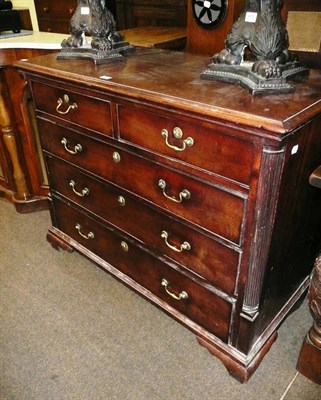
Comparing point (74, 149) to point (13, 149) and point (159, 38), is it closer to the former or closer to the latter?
point (13, 149)

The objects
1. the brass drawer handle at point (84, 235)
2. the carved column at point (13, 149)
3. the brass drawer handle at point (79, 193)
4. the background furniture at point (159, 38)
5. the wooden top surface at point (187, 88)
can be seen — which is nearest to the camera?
the wooden top surface at point (187, 88)

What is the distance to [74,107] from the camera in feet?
4.66

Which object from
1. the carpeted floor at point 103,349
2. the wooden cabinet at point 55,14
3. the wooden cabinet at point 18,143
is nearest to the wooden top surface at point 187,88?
the wooden cabinet at point 18,143

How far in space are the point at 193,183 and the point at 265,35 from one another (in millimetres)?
478

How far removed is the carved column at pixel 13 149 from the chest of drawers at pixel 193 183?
56cm

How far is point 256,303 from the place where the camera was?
46.8 inches

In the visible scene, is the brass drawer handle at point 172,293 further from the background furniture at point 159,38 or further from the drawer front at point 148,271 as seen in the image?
the background furniture at point 159,38

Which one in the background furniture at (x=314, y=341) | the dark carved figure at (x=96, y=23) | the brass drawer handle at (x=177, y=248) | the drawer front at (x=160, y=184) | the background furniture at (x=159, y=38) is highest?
the dark carved figure at (x=96, y=23)

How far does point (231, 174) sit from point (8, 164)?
1738 mm

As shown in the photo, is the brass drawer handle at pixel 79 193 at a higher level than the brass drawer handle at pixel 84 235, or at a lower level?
higher

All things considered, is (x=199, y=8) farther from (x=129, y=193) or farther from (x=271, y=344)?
(x=271, y=344)

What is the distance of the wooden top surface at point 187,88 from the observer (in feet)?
3.02

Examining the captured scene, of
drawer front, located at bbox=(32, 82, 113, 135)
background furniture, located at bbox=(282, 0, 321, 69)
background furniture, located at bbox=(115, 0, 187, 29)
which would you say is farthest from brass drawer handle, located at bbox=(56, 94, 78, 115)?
background furniture, located at bbox=(115, 0, 187, 29)

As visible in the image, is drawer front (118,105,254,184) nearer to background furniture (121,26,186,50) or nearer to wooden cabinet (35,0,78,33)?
background furniture (121,26,186,50)
